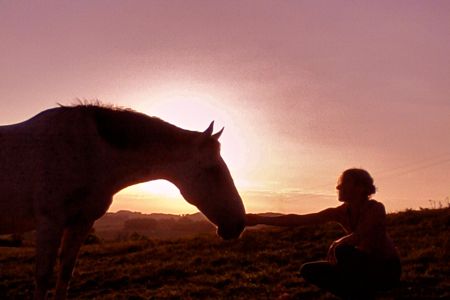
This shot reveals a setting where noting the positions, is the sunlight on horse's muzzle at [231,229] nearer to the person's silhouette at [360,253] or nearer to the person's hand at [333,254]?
the person's silhouette at [360,253]

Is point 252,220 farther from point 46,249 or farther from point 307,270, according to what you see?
point 46,249

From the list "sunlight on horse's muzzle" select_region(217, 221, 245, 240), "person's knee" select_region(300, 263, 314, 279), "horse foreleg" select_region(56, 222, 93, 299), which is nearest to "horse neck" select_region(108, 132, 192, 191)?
"horse foreleg" select_region(56, 222, 93, 299)

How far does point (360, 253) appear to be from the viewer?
5.46 m

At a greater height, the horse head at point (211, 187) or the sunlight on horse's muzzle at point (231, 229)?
the horse head at point (211, 187)

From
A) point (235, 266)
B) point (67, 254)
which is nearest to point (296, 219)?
point (67, 254)

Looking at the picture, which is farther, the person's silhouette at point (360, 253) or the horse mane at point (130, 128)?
the horse mane at point (130, 128)

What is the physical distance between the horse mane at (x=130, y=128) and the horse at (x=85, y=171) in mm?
11

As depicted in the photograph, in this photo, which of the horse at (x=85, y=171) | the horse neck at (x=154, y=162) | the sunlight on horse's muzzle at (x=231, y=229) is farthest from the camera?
the sunlight on horse's muzzle at (x=231, y=229)

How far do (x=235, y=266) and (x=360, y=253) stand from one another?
5.67 meters

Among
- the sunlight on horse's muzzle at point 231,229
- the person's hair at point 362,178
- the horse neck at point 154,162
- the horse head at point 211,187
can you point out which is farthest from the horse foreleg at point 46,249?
the person's hair at point 362,178

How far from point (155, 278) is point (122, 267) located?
1.57 meters

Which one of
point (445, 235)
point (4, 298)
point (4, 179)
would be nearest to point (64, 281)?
point (4, 179)

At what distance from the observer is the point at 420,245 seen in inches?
433

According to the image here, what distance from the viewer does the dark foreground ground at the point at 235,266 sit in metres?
8.70
